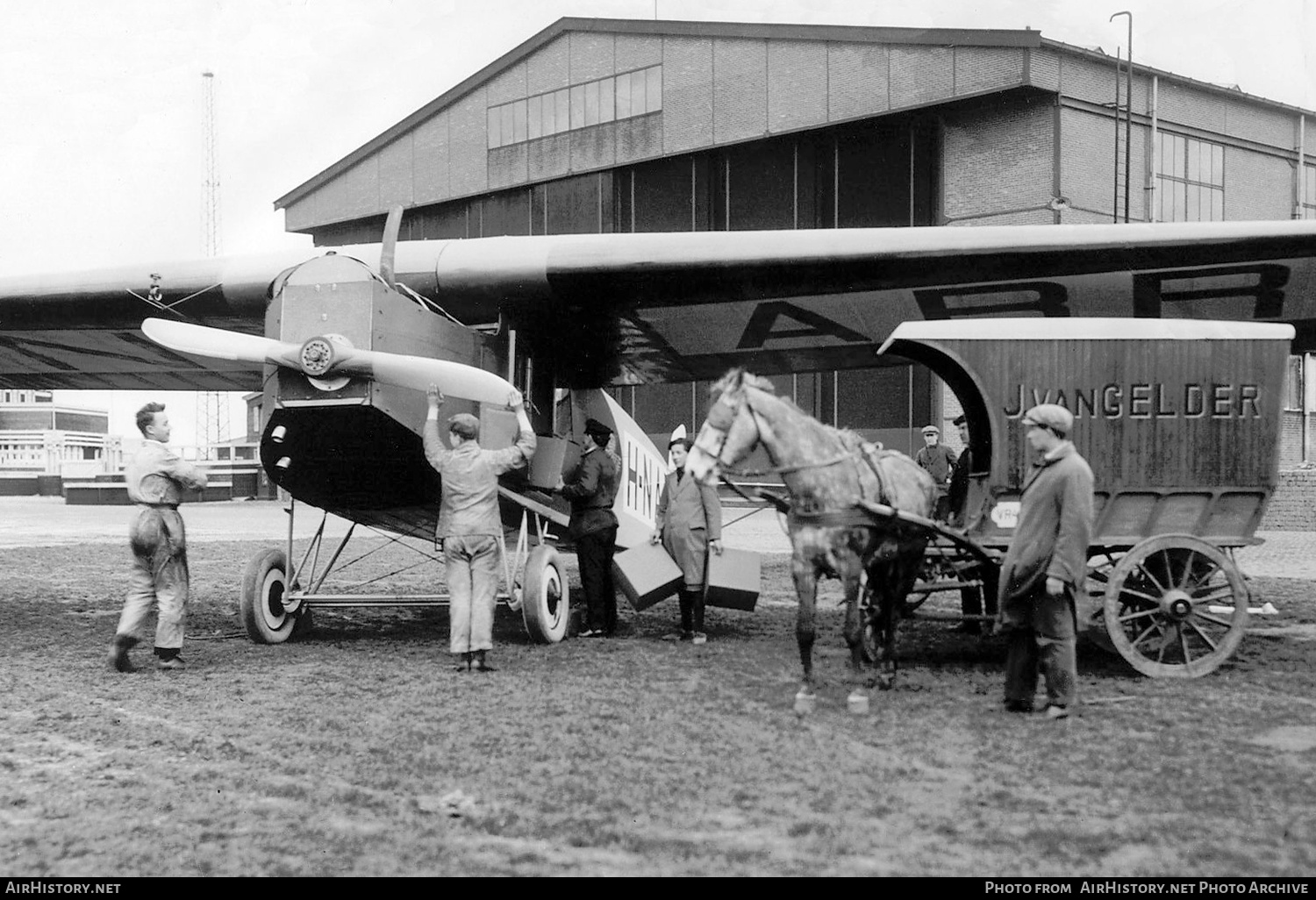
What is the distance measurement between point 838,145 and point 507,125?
10.8 m

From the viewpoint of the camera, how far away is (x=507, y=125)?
32.4m

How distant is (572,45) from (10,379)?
787 inches

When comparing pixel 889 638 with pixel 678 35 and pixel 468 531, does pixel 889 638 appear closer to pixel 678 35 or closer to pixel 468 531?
pixel 468 531

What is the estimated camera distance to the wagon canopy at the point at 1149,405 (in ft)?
23.6

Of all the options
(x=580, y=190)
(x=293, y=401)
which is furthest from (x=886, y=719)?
(x=580, y=190)

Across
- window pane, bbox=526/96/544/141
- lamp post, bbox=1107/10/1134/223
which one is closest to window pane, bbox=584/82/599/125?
window pane, bbox=526/96/544/141

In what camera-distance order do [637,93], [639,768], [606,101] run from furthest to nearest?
[606,101], [637,93], [639,768]

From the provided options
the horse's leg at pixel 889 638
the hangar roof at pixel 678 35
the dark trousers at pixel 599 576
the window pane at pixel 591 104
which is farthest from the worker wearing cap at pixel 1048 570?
the window pane at pixel 591 104

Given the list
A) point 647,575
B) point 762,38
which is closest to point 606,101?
point 762,38

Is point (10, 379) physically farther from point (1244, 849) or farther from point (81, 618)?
point (1244, 849)

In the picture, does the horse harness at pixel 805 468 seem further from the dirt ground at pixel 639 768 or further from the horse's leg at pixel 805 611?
the dirt ground at pixel 639 768

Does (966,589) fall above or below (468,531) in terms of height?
below

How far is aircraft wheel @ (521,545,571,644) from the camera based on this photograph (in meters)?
8.86

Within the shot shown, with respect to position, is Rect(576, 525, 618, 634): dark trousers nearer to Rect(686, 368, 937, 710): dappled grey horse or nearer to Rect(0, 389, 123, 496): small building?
Rect(686, 368, 937, 710): dappled grey horse
